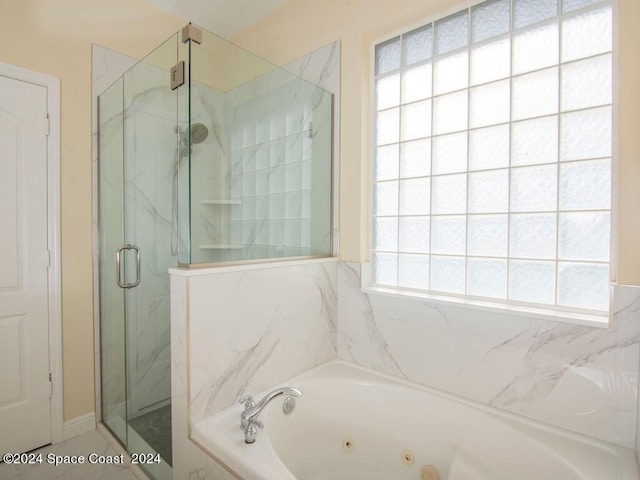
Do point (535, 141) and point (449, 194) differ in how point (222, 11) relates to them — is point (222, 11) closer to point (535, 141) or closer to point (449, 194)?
point (449, 194)

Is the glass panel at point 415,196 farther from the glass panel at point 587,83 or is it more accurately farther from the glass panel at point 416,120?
the glass panel at point 587,83

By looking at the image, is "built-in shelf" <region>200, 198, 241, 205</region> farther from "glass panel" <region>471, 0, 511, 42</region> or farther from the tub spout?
Answer: "glass panel" <region>471, 0, 511, 42</region>

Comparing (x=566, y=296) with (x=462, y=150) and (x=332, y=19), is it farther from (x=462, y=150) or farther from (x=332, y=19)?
(x=332, y=19)

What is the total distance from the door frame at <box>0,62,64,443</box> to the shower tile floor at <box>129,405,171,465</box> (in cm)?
50

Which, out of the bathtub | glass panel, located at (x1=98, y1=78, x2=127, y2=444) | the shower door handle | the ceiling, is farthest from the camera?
the ceiling

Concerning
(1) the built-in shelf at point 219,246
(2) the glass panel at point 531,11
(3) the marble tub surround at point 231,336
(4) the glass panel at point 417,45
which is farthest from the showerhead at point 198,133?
(2) the glass panel at point 531,11

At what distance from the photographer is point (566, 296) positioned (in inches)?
55.3

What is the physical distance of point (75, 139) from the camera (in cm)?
204

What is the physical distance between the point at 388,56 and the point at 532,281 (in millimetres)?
1377

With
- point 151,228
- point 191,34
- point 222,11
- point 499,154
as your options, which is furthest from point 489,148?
point 222,11

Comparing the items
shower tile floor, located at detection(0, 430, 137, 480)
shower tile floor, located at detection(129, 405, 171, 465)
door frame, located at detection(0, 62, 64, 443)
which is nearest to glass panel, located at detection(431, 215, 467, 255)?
shower tile floor, located at detection(129, 405, 171, 465)

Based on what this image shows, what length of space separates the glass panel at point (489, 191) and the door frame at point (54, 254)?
225cm

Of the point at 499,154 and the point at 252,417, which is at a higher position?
the point at 499,154

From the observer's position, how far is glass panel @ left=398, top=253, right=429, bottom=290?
1.80m
